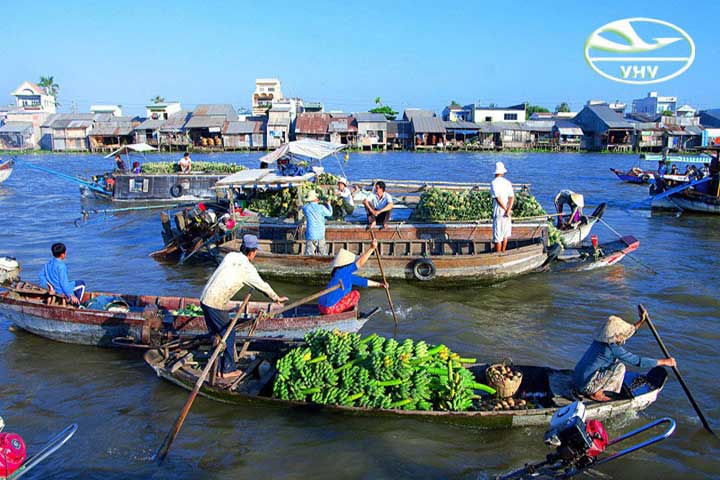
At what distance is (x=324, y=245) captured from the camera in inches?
453

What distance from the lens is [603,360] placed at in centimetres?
563

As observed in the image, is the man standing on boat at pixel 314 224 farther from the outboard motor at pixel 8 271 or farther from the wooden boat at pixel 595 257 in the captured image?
the wooden boat at pixel 595 257

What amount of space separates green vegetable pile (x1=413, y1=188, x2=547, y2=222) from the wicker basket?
6490mm

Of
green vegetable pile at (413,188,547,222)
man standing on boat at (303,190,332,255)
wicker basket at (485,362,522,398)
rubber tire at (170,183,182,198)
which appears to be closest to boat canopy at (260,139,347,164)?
man standing on boat at (303,190,332,255)

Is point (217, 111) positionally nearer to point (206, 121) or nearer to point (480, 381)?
point (206, 121)

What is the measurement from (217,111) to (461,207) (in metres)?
51.4

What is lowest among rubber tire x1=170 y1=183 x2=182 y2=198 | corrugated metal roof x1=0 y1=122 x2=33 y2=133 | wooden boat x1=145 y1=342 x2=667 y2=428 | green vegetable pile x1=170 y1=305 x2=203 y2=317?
wooden boat x1=145 y1=342 x2=667 y2=428

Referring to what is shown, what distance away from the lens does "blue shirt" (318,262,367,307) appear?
24.0 ft

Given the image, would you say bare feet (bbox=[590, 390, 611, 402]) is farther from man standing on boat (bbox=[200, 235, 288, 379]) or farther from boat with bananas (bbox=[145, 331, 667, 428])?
man standing on boat (bbox=[200, 235, 288, 379])

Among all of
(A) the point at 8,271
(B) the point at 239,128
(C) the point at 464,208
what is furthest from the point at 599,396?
(B) the point at 239,128

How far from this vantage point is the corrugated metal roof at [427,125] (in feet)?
187

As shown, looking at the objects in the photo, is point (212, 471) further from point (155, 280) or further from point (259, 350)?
point (155, 280)

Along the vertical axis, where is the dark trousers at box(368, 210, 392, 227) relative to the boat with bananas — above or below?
above

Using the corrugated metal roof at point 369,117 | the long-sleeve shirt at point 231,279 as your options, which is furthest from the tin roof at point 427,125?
the long-sleeve shirt at point 231,279
